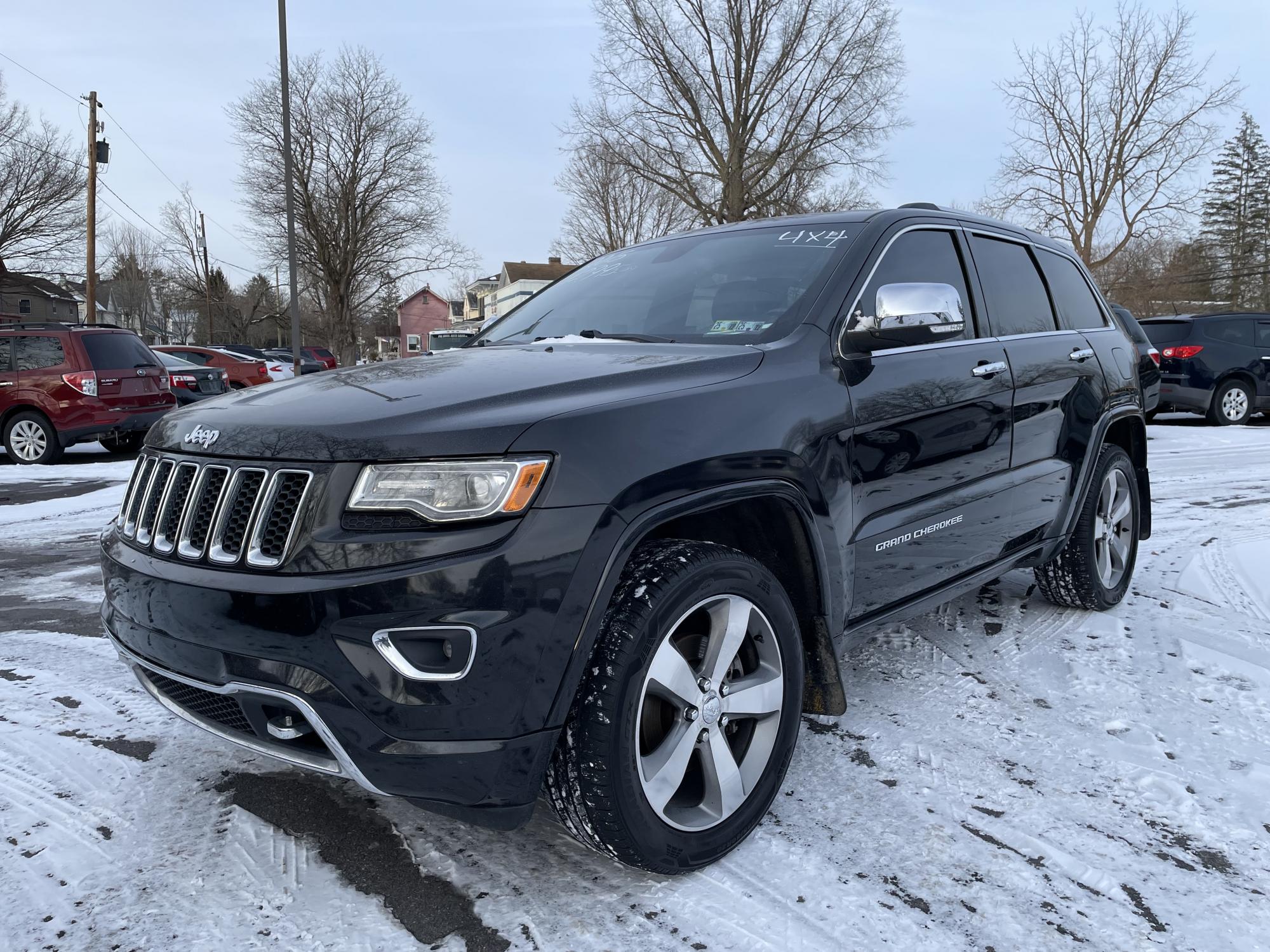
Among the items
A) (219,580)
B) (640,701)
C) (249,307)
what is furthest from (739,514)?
(249,307)

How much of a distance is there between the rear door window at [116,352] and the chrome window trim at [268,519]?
10.6 metres

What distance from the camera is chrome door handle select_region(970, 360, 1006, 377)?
3236 mm

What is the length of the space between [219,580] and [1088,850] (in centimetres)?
223

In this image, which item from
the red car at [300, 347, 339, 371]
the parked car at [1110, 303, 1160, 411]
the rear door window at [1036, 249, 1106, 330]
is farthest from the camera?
the red car at [300, 347, 339, 371]

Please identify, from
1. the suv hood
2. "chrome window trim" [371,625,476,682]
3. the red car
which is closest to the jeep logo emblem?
the suv hood

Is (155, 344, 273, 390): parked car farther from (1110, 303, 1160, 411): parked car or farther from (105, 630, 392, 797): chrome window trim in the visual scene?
(105, 630, 392, 797): chrome window trim

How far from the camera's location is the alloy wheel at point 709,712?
2133 millimetres

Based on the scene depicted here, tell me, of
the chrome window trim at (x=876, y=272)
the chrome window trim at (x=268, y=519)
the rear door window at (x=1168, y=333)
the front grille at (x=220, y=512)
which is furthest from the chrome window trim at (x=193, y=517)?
the rear door window at (x=1168, y=333)

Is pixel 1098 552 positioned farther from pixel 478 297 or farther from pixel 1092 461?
pixel 478 297

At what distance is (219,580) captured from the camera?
6.50 ft

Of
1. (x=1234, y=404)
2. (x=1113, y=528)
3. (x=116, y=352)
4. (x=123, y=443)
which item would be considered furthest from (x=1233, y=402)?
(x=123, y=443)

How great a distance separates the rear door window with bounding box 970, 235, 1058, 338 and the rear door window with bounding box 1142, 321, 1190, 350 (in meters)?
11.4

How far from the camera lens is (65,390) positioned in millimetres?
10781

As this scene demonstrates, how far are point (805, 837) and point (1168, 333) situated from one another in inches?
551
